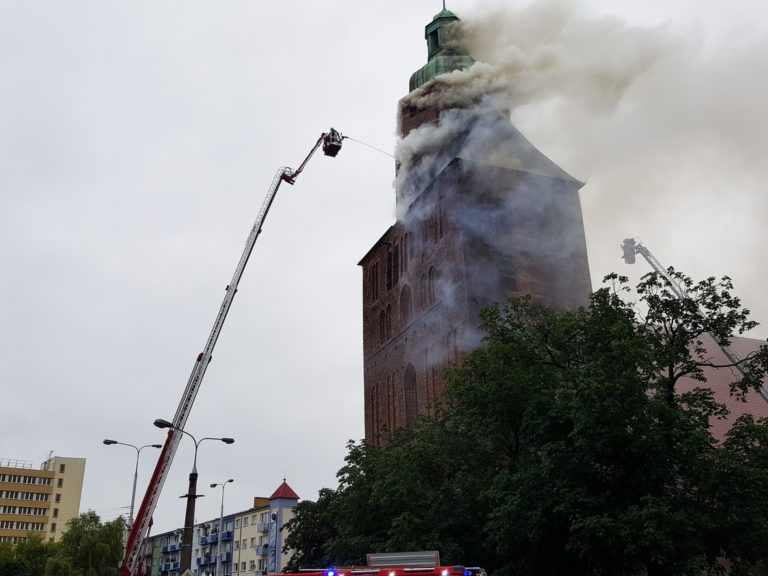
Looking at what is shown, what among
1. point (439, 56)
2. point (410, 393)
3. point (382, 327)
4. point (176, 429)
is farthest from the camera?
point (382, 327)

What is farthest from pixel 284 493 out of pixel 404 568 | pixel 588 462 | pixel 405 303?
pixel 404 568

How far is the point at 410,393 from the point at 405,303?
19.6 feet

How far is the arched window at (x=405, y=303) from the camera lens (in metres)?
47.1

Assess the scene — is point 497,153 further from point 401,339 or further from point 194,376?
Result: point 194,376

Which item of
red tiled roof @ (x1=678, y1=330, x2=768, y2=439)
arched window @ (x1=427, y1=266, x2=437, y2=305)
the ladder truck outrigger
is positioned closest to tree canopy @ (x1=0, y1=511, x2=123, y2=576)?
the ladder truck outrigger

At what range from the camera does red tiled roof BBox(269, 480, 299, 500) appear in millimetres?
76938

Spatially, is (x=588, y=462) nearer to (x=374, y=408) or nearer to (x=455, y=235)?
(x=455, y=235)

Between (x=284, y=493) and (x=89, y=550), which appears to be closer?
(x=89, y=550)

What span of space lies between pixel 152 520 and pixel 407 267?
25.0 meters

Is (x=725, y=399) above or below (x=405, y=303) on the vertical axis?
below

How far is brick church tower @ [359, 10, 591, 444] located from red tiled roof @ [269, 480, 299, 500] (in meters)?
30.7

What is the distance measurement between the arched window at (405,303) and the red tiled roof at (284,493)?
37.0m

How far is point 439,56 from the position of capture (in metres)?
48.3

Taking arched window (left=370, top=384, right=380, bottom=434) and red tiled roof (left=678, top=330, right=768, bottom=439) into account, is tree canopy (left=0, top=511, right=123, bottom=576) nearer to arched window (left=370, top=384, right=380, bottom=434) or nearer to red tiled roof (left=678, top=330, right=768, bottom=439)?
arched window (left=370, top=384, right=380, bottom=434)
